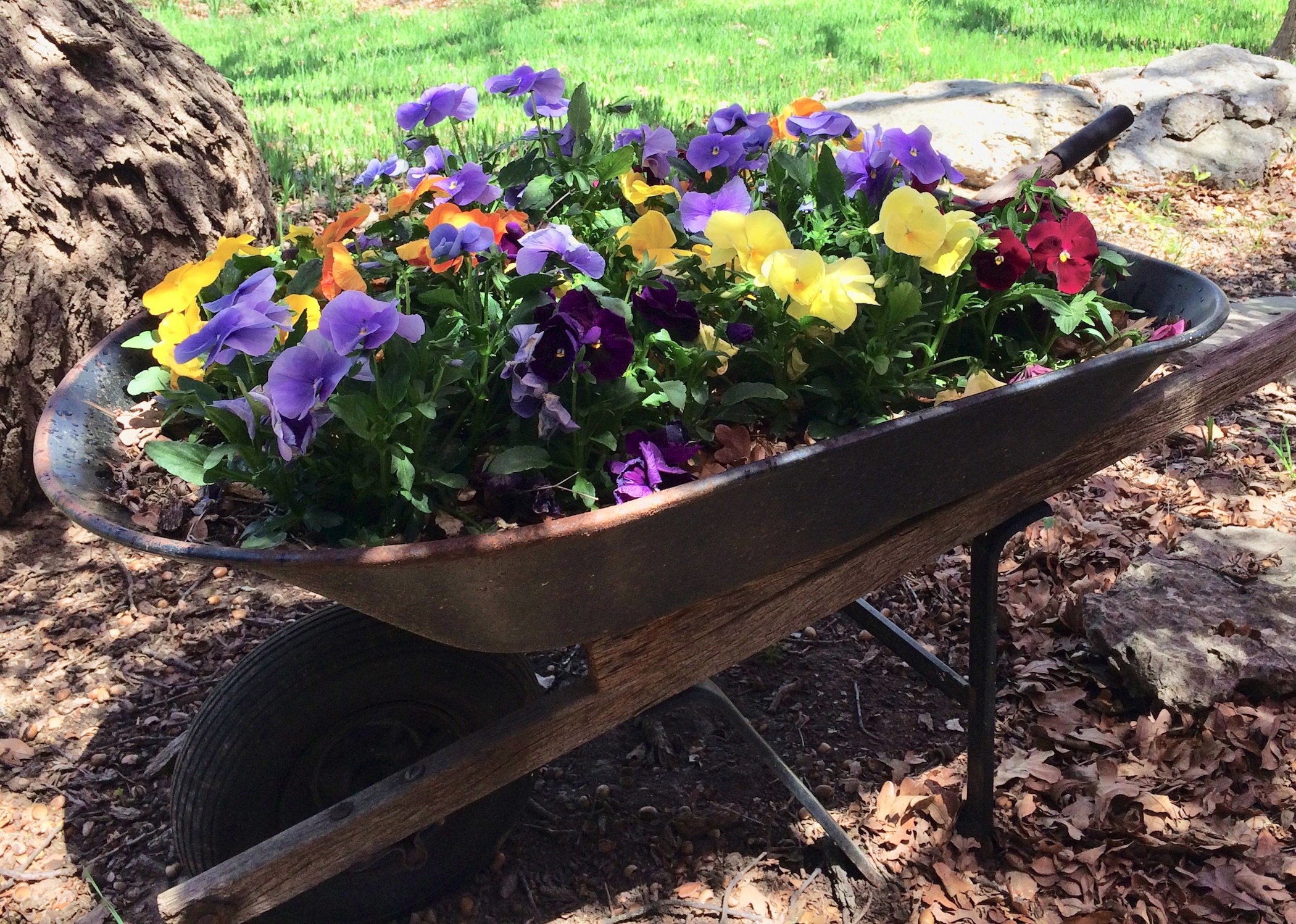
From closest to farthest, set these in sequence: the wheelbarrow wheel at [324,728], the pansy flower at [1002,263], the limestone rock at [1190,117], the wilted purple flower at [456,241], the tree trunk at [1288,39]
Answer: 1. the wilted purple flower at [456,241]
2. the pansy flower at [1002,263]
3. the wheelbarrow wheel at [324,728]
4. the limestone rock at [1190,117]
5. the tree trunk at [1288,39]

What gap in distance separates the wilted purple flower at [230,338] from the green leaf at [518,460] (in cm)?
28

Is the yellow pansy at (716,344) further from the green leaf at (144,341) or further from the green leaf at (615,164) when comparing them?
the green leaf at (144,341)

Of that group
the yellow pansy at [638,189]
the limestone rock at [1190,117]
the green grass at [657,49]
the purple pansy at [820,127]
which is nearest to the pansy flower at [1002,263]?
the purple pansy at [820,127]

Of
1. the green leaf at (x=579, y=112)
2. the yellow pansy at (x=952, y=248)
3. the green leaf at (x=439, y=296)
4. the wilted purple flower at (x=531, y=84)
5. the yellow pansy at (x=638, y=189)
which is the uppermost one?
the wilted purple flower at (x=531, y=84)

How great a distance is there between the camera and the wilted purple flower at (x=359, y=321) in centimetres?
111

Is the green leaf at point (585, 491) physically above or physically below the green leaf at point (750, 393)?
below

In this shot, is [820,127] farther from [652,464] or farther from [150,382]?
[150,382]

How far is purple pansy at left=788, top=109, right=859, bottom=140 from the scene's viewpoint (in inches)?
67.6

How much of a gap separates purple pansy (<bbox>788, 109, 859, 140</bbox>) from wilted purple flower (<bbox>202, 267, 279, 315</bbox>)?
0.93m

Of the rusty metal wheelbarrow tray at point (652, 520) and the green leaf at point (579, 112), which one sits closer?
the rusty metal wheelbarrow tray at point (652, 520)

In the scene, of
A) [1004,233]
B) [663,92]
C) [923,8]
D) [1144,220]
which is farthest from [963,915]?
[923,8]

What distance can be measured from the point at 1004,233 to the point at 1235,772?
1.34 metres

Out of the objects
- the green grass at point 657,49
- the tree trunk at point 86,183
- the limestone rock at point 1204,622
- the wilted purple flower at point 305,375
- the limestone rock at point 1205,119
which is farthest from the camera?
the green grass at point 657,49

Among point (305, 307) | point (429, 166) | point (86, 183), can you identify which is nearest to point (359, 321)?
point (305, 307)
